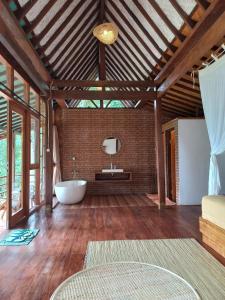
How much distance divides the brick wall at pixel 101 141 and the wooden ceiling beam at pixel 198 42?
295 centimetres

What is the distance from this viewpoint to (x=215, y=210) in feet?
9.88

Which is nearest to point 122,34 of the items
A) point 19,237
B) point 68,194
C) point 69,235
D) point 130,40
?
point 130,40

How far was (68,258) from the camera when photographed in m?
2.81

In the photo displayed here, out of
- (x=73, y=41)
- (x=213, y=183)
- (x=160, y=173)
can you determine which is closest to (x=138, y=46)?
(x=73, y=41)

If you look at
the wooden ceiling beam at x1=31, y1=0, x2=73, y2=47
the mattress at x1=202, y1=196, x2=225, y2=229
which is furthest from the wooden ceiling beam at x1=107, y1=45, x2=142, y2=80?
the mattress at x1=202, y1=196, x2=225, y2=229

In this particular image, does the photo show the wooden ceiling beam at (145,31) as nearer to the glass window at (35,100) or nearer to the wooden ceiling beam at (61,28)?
the wooden ceiling beam at (61,28)

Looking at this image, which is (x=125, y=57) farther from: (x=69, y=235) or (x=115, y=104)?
(x=69, y=235)

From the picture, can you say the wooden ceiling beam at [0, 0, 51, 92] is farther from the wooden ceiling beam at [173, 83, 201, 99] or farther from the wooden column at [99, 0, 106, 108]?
the wooden ceiling beam at [173, 83, 201, 99]

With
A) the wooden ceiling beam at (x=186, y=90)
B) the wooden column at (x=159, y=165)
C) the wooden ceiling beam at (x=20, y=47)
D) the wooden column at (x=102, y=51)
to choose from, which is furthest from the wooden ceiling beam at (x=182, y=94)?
the wooden ceiling beam at (x=20, y=47)

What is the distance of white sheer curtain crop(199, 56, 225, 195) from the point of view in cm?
328

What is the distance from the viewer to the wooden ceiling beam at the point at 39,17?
3.67 m

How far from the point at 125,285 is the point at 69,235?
1.70 m

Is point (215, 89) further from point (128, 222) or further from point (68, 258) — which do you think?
point (68, 258)

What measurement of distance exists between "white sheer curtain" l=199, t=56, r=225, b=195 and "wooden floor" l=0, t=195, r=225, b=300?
115cm
